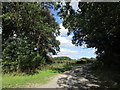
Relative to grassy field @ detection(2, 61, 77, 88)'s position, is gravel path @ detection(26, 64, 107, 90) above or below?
below

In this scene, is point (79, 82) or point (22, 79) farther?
point (22, 79)

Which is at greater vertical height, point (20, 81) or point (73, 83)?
point (20, 81)

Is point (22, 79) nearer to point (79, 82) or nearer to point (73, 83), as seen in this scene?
point (73, 83)

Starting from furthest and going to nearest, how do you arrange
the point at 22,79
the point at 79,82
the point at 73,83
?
the point at 22,79
the point at 79,82
the point at 73,83

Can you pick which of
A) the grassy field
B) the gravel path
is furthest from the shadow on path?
the grassy field

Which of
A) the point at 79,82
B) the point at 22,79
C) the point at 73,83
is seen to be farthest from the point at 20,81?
the point at 79,82

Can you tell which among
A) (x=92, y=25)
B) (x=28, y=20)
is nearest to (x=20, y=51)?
(x=28, y=20)

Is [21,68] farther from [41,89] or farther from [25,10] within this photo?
[25,10]

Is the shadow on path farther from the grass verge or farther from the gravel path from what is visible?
the grass verge

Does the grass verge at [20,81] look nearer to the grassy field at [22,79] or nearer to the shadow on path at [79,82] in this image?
the grassy field at [22,79]

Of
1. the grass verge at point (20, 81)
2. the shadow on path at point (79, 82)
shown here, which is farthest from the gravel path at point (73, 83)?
the grass verge at point (20, 81)

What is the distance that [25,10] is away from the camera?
9.53 metres

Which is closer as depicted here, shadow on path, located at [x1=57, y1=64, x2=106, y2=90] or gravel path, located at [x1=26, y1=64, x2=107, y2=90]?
gravel path, located at [x1=26, y1=64, x2=107, y2=90]

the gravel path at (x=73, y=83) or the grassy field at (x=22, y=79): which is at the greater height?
the grassy field at (x=22, y=79)
